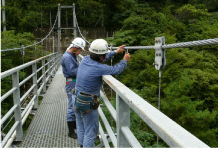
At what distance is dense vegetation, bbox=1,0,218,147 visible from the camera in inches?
463

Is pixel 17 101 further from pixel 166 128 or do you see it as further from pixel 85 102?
pixel 166 128

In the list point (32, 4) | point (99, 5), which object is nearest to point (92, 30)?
point (99, 5)

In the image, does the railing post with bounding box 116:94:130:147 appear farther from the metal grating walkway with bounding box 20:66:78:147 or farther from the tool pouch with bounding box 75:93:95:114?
the metal grating walkway with bounding box 20:66:78:147

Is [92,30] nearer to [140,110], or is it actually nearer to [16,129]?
[16,129]

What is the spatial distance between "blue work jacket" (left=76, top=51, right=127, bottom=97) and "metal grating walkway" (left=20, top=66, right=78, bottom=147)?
1.08m

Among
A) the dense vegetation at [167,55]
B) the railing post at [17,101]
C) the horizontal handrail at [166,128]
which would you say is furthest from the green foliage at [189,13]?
the horizontal handrail at [166,128]

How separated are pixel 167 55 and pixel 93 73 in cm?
1423

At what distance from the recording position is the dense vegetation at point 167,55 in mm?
11769

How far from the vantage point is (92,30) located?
29828mm

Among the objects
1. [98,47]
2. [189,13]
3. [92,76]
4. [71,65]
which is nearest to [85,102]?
[92,76]

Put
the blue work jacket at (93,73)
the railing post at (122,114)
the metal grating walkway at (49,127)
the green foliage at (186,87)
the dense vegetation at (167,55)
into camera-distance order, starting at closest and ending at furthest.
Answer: the railing post at (122,114)
the blue work jacket at (93,73)
the metal grating walkway at (49,127)
the green foliage at (186,87)
the dense vegetation at (167,55)

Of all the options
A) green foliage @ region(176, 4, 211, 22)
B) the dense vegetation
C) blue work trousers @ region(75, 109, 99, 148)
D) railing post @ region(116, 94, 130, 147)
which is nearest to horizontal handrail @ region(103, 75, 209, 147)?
railing post @ region(116, 94, 130, 147)

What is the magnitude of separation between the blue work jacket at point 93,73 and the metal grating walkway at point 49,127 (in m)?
1.08

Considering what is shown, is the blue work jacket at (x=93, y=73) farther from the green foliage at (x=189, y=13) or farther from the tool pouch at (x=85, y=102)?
the green foliage at (x=189, y=13)
